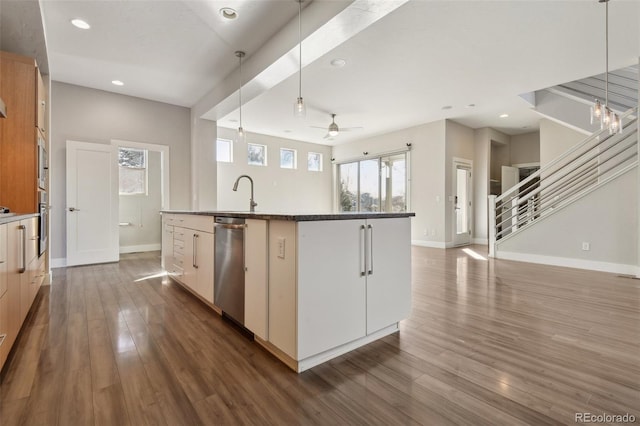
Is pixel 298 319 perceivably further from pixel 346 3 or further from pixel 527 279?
pixel 527 279

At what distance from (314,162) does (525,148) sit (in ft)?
19.7

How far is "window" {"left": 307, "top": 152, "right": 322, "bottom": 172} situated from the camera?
9312 millimetres

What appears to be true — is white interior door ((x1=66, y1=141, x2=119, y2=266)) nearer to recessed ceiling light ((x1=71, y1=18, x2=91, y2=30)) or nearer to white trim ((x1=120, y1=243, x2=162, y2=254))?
white trim ((x1=120, y1=243, x2=162, y2=254))

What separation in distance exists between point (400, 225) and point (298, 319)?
1.05 m

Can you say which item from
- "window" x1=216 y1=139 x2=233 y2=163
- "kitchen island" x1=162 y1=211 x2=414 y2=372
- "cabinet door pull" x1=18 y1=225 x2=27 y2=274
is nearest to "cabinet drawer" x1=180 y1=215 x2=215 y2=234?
"kitchen island" x1=162 y1=211 x2=414 y2=372

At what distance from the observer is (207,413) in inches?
53.1

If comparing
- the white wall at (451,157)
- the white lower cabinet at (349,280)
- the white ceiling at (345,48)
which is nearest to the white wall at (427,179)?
the white wall at (451,157)

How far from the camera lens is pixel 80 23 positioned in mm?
3203

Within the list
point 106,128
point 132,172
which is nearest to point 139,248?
point 132,172

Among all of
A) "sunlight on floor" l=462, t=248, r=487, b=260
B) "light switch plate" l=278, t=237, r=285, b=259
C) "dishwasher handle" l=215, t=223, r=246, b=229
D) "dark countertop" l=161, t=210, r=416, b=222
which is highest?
"dark countertop" l=161, t=210, r=416, b=222

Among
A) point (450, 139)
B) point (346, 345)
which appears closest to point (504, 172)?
point (450, 139)

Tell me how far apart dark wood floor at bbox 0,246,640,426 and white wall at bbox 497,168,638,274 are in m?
1.72

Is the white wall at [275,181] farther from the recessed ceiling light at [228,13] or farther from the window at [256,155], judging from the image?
the recessed ceiling light at [228,13]

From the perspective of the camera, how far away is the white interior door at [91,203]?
472cm
